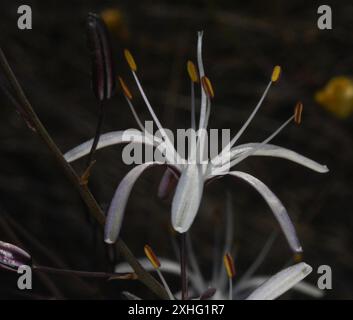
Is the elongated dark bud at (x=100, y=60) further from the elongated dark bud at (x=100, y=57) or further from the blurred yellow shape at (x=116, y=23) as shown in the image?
the blurred yellow shape at (x=116, y=23)

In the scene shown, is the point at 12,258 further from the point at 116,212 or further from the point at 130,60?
the point at 130,60

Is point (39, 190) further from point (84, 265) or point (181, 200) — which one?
point (181, 200)

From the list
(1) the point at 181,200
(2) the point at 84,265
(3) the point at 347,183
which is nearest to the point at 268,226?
(3) the point at 347,183

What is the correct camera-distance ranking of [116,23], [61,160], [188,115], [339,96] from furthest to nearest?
[188,115]
[116,23]
[339,96]
[61,160]

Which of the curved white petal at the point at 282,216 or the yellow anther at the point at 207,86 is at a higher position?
the yellow anther at the point at 207,86

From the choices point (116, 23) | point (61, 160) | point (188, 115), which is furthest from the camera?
point (188, 115)

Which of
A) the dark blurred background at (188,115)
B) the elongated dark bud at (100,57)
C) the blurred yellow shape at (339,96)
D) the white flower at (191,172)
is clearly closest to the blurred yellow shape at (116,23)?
the dark blurred background at (188,115)

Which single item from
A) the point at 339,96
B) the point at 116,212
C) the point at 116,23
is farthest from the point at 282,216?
the point at 116,23
